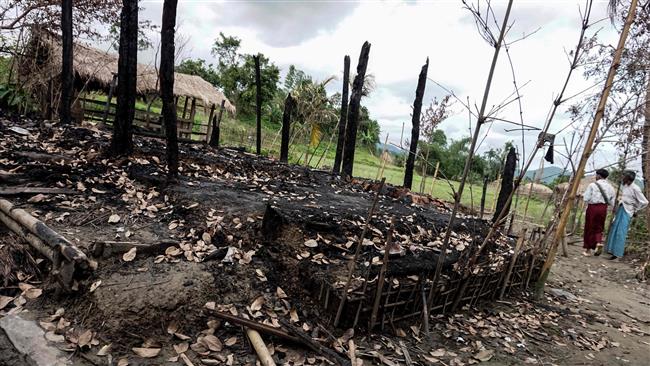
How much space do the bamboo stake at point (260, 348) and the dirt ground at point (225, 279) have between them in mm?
69

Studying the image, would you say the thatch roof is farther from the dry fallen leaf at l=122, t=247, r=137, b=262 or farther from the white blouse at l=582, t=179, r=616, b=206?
the white blouse at l=582, t=179, r=616, b=206

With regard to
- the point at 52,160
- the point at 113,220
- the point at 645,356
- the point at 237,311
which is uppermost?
the point at 52,160

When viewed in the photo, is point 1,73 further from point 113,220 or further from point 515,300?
point 515,300

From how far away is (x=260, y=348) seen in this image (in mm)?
2395

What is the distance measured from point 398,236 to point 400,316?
109 centimetres

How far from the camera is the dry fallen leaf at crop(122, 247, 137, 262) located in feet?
9.57

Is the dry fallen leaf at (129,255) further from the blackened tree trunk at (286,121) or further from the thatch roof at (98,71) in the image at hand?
the thatch roof at (98,71)

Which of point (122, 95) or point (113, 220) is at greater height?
point (122, 95)

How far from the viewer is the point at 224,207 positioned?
156 inches

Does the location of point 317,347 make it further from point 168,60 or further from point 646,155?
point 646,155

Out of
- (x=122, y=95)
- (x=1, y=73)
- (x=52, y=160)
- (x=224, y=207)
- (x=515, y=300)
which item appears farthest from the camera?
(x=1, y=73)

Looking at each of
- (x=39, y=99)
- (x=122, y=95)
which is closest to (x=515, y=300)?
(x=122, y=95)

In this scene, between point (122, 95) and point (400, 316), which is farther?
point (122, 95)

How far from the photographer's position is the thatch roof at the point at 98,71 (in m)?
9.12
